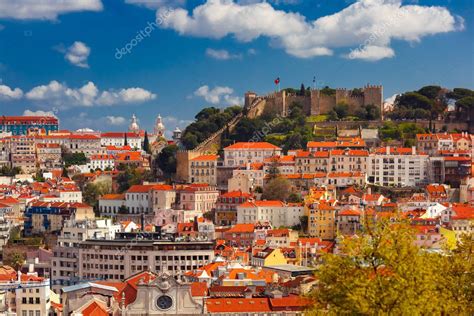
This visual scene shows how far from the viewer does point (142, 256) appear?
5791cm

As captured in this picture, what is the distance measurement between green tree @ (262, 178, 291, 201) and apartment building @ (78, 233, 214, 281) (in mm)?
18587

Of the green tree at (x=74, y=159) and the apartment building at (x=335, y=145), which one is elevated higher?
the apartment building at (x=335, y=145)

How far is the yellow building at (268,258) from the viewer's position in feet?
193

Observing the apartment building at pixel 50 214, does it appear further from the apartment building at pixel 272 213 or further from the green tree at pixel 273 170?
the green tree at pixel 273 170

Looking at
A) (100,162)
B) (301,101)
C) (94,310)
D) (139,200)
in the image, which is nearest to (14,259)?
(139,200)

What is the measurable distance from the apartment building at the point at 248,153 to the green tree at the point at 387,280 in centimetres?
6093

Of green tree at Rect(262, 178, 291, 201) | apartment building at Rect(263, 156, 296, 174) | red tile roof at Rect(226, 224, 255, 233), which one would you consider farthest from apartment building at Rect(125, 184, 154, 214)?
red tile roof at Rect(226, 224, 255, 233)

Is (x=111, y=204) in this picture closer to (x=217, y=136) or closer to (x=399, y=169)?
(x=217, y=136)

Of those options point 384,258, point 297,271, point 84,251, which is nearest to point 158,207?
point 84,251

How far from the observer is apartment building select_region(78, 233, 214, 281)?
57625 mm

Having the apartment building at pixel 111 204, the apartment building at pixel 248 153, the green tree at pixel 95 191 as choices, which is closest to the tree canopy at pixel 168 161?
the green tree at pixel 95 191

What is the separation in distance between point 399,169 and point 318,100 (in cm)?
2019

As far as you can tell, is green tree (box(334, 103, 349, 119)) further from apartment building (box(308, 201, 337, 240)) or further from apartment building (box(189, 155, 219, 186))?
apartment building (box(308, 201, 337, 240))

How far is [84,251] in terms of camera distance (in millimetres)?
59375
